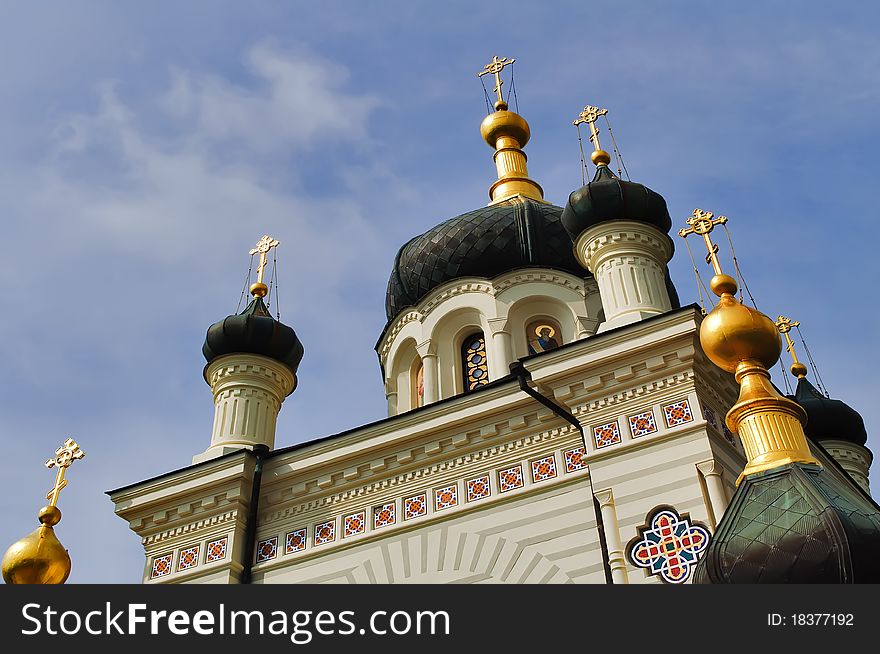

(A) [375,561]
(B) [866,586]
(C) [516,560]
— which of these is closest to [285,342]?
(A) [375,561]

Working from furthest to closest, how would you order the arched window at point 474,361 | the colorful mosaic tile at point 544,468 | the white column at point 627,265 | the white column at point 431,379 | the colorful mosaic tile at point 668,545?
1. the arched window at point 474,361
2. the white column at point 431,379
3. the white column at point 627,265
4. the colorful mosaic tile at point 544,468
5. the colorful mosaic tile at point 668,545

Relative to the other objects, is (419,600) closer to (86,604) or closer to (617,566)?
(86,604)

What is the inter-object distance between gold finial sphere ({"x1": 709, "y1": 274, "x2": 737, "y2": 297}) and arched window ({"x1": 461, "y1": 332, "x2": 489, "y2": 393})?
16.9 feet

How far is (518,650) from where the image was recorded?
446cm

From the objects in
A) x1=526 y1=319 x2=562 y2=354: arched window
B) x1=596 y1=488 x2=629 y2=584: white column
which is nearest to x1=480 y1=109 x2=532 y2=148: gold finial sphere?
x1=526 y1=319 x2=562 y2=354: arched window

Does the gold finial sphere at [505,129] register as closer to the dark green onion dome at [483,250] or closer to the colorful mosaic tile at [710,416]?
the dark green onion dome at [483,250]

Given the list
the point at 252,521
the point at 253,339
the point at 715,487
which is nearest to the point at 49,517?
the point at 252,521

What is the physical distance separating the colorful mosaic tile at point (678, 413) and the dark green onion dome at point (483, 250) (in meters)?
4.41

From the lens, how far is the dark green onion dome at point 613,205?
33.2 ft

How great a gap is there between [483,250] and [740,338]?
6.59m

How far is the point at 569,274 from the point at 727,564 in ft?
23.6

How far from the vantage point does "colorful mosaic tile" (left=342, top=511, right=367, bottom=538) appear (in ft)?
29.5

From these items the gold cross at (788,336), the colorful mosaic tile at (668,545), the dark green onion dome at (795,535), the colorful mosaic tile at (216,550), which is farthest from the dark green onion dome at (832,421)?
the dark green onion dome at (795,535)

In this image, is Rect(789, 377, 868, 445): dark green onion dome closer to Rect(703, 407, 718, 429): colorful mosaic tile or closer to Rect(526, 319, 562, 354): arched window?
Rect(526, 319, 562, 354): arched window
